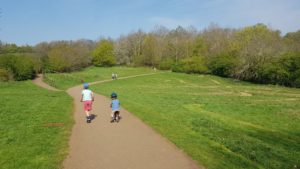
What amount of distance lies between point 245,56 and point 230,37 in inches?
1142

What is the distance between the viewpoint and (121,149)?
9.95m

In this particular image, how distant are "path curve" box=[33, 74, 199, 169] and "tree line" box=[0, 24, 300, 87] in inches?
2225

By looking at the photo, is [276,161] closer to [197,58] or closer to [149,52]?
[197,58]

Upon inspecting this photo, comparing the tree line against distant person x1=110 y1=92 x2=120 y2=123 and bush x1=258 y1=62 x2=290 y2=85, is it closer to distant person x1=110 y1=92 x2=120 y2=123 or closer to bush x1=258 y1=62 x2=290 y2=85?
bush x1=258 y1=62 x2=290 y2=85

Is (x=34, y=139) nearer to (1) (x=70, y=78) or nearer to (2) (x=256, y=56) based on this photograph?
(1) (x=70, y=78)

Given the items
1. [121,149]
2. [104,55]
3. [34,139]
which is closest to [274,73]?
[121,149]

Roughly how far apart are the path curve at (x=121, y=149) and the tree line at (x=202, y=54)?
56503mm

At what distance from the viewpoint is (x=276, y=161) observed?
10320 mm

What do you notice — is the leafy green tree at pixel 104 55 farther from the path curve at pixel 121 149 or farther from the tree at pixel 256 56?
the path curve at pixel 121 149

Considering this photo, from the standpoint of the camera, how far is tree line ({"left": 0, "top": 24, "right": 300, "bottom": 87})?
66.1 meters

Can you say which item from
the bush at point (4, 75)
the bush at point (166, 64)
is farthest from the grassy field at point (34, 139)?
the bush at point (166, 64)

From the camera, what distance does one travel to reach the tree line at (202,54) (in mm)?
66125

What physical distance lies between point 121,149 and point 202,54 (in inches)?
3432

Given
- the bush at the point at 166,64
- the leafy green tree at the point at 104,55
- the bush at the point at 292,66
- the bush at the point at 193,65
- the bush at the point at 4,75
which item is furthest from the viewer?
the leafy green tree at the point at 104,55
